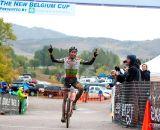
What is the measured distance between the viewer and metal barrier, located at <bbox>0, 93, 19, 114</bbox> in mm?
24297

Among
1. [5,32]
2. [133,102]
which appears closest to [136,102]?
[133,102]

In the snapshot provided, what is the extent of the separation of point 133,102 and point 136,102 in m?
0.20

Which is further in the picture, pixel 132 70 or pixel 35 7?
pixel 35 7

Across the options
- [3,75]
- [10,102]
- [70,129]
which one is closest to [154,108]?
[70,129]

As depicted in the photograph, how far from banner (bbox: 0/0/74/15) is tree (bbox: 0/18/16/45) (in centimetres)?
2855

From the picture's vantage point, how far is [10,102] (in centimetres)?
2539

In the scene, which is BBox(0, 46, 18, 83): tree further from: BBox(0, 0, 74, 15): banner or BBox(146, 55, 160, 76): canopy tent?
BBox(0, 0, 74, 15): banner

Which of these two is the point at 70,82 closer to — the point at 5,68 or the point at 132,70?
the point at 132,70

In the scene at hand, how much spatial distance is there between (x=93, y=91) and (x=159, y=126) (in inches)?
2353

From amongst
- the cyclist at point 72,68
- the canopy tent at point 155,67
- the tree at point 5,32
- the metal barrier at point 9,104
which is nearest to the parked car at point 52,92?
the tree at point 5,32

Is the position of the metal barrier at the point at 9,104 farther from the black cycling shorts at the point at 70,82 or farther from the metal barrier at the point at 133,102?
the black cycling shorts at the point at 70,82

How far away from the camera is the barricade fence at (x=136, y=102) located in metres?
10.6

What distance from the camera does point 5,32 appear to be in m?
49.0

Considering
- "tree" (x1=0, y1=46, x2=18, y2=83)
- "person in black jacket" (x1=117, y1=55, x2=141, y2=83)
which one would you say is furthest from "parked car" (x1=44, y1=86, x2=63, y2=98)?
"person in black jacket" (x1=117, y1=55, x2=141, y2=83)
